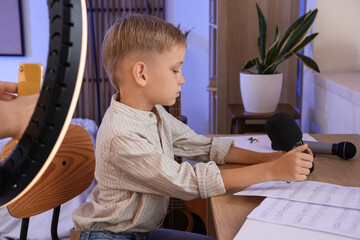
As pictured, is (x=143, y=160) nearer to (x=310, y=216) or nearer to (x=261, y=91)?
(x=310, y=216)

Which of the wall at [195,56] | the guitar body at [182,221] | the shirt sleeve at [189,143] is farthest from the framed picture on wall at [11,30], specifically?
the shirt sleeve at [189,143]

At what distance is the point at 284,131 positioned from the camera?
978mm

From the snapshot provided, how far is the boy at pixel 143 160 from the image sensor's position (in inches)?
36.2

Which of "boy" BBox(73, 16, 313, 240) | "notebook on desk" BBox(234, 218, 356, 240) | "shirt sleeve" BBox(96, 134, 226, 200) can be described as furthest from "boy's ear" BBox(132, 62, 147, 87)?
"notebook on desk" BBox(234, 218, 356, 240)

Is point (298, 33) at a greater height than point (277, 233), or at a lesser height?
greater

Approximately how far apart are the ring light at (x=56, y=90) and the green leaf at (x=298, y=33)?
1855mm

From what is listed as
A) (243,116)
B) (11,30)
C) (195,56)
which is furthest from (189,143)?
(11,30)

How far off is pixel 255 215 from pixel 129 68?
467 millimetres

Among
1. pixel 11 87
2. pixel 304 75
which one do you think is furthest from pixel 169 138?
pixel 304 75

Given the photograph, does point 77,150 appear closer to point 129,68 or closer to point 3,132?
point 129,68

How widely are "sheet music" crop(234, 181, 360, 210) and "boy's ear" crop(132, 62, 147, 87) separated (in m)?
0.35

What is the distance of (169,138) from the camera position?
118 cm

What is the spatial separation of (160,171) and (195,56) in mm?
3231

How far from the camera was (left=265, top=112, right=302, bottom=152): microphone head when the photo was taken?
97cm
